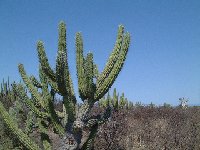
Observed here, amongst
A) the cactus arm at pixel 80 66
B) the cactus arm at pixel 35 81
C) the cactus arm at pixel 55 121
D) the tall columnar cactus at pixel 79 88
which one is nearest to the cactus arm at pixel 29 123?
the cactus arm at pixel 35 81

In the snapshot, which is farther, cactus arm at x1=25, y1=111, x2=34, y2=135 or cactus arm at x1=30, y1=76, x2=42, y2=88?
cactus arm at x1=25, y1=111, x2=34, y2=135

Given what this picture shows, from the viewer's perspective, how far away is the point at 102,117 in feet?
18.9

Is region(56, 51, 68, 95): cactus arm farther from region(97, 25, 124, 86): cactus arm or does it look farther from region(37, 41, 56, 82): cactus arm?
region(97, 25, 124, 86): cactus arm

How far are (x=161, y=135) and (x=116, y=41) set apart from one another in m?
8.19

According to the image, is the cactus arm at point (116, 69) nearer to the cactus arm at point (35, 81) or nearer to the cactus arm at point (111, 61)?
the cactus arm at point (111, 61)

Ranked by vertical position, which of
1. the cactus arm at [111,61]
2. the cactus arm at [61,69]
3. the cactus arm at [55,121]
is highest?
the cactus arm at [111,61]

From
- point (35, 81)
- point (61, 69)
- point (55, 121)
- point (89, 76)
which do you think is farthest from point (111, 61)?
point (35, 81)

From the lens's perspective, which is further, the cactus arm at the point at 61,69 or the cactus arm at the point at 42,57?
the cactus arm at the point at 42,57

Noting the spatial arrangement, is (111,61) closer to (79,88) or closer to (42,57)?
(79,88)

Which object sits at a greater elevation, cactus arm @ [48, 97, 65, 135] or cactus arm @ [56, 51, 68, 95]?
cactus arm @ [56, 51, 68, 95]

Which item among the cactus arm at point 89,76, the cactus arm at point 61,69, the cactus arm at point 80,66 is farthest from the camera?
the cactus arm at point 80,66

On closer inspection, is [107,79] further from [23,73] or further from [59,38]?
[23,73]

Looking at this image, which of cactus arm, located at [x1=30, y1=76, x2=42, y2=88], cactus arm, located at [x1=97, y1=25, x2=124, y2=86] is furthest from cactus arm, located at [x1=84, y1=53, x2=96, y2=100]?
cactus arm, located at [x1=30, y1=76, x2=42, y2=88]

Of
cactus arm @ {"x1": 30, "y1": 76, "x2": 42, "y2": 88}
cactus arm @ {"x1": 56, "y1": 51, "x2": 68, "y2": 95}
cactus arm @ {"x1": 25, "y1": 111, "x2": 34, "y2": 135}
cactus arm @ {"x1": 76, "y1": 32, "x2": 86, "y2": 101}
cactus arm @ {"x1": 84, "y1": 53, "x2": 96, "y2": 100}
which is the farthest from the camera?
cactus arm @ {"x1": 25, "y1": 111, "x2": 34, "y2": 135}
